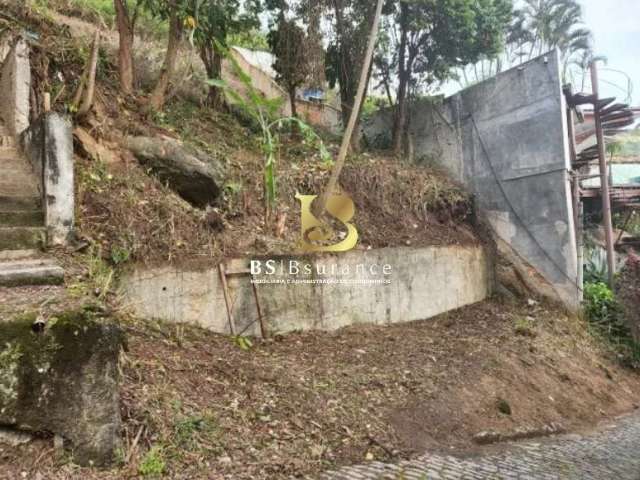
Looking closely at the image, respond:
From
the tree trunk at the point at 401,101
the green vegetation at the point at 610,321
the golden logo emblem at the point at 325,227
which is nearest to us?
the golden logo emblem at the point at 325,227

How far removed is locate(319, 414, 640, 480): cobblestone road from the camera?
11.0ft

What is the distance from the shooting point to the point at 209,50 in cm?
790

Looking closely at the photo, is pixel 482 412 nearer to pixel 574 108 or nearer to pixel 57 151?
pixel 57 151

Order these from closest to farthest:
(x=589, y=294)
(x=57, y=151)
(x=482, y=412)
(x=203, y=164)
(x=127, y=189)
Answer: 1. (x=57, y=151)
2. (x=482, y=412)
3. (x=127, y=189)
4. (x=203, y=164)
5. (x=589, y=294)

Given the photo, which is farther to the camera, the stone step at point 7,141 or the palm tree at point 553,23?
the palm tree at point 553,23

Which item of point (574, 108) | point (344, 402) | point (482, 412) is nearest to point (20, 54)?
point (344, 402)

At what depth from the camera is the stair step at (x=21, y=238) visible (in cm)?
358

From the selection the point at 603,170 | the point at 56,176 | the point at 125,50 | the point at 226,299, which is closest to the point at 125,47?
the point at 125,50

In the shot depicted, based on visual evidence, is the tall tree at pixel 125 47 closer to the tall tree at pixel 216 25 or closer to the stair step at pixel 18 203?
the tall tree at pixel 216 25

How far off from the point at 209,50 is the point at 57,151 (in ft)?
15.3

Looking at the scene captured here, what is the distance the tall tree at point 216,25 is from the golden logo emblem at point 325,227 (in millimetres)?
2797

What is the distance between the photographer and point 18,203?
13.2ft

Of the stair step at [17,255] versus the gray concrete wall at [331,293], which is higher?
the stair step at [17,255]

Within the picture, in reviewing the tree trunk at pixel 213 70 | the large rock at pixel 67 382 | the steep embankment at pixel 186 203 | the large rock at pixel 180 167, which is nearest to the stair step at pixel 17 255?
the steep embankment at pixel 186 203
